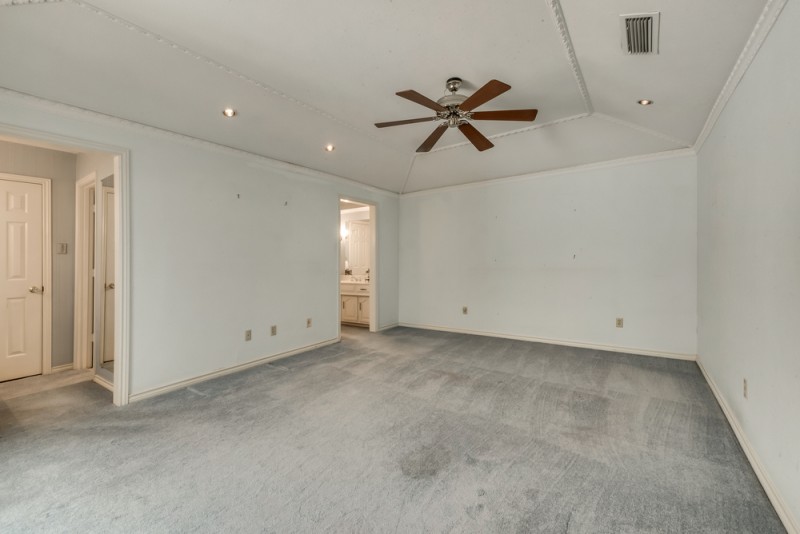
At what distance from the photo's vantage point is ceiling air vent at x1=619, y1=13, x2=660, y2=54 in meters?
1.86

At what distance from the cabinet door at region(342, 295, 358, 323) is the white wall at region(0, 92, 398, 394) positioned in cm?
129

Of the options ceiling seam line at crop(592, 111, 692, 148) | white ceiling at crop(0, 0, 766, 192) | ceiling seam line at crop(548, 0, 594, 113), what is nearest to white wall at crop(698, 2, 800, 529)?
white ceiling at crop(0, 0, 766, 192)

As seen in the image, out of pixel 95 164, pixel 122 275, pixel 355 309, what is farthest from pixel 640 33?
pixel 355 309

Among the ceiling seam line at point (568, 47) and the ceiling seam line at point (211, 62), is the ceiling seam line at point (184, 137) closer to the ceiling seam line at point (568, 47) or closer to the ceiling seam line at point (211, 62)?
the ceiling seam line at point (211, 62)

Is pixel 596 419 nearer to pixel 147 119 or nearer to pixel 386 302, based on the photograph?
pixel 386 302

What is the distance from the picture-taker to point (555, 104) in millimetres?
3150

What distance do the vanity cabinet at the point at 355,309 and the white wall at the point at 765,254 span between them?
15.0 feet

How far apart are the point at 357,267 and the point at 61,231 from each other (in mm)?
4418

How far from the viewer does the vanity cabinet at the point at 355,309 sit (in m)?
6.07

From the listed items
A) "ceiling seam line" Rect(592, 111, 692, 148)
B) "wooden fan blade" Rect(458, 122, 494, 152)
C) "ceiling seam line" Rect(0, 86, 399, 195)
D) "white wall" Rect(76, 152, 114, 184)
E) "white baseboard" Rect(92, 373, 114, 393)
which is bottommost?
"white baseboard" Rect(92, 373, 114, 393)

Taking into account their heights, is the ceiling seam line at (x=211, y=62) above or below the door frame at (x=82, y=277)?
above

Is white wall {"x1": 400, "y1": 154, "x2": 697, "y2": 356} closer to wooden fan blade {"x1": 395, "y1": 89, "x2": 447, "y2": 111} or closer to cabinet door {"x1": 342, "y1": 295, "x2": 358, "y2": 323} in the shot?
cabinet door {"x1": 342, "y1": 295, "x2": 358, "y2": 323}

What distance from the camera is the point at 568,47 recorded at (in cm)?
226

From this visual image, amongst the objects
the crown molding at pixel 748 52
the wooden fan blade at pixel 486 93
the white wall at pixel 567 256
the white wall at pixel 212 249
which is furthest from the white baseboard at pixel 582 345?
the wooden fan blade at pixel 486 93
